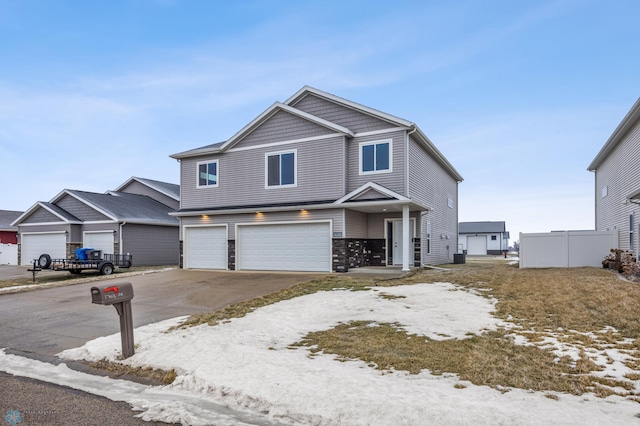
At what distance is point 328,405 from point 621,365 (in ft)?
12.2

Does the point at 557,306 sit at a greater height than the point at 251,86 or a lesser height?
lesser

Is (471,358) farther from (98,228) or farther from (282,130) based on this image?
(98,228)

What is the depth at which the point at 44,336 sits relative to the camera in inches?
302

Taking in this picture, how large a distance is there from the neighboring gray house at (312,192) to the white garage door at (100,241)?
6802mm

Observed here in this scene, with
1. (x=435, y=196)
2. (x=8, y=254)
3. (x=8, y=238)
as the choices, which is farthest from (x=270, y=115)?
(x=8, y=238)

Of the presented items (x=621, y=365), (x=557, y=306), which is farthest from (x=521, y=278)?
(x=621, y=365)

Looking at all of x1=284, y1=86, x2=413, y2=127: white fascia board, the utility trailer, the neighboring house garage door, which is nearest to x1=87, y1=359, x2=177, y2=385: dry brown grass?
x1=284, y1=86, x2=413, y2=127: white fascia board

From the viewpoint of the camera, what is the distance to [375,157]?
1706cm

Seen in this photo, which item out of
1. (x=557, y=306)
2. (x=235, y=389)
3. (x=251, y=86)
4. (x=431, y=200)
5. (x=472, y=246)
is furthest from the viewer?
(x=472, y=246)

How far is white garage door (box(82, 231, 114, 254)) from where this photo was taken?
24.1 meters

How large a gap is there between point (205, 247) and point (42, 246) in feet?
45.2

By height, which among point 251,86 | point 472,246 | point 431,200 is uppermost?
point 251,86

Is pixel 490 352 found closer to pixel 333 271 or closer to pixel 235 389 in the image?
pixel 235 389

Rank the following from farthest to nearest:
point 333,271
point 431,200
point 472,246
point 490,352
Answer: point 472,246
point 431,200
point 333,271
point 490,352
